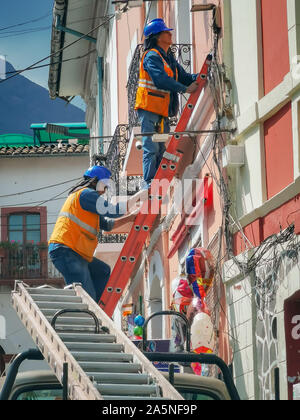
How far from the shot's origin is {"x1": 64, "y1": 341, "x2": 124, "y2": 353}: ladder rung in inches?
294

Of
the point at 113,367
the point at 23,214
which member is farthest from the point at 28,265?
the point at 113,367

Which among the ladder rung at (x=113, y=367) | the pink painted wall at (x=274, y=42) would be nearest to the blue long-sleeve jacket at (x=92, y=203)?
the pink painted wall at (x=274, y=42)

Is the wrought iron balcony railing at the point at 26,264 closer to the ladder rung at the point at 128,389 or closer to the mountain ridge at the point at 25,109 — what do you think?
the mountain ridge at the point at 25,109

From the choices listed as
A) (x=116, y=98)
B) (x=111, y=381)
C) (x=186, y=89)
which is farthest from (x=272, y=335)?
(x=116, y=98)

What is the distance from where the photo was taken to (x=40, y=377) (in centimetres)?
686

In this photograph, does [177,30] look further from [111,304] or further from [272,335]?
[272,335]

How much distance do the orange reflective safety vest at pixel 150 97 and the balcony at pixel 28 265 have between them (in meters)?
24.5

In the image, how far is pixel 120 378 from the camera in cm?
686

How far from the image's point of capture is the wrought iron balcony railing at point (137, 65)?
558 inches

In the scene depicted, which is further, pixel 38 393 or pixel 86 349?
pixel 86 349

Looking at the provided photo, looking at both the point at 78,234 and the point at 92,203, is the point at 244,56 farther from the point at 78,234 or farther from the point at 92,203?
the point at 78,234

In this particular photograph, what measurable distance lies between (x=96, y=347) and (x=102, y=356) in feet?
0.67

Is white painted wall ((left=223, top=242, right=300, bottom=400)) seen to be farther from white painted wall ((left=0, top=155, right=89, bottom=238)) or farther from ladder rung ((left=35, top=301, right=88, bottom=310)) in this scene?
white painted wall ((left=0, top=155, right=89, bottom=238))

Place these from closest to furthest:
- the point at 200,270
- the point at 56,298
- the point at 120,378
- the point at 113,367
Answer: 1. the point at 120,378
2. the point at 113,367
3. the point at 56,298
4. the point at 200,270
